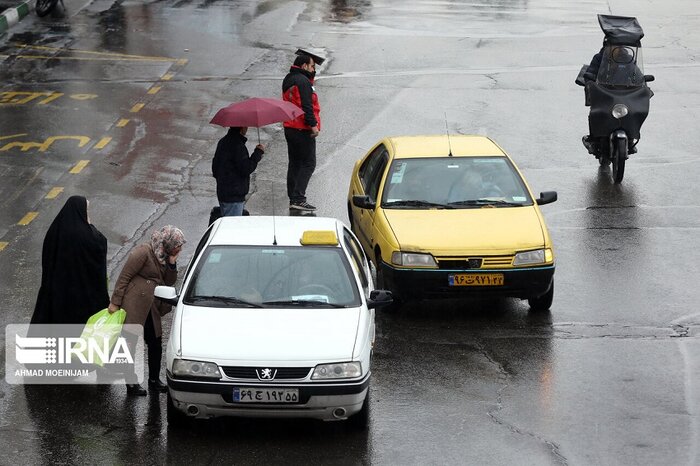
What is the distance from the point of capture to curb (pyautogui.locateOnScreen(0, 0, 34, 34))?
Result: 2773 centimetres

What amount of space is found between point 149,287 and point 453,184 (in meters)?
4.17

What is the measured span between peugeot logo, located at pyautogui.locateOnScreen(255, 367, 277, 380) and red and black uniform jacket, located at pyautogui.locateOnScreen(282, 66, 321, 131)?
7.20 metres

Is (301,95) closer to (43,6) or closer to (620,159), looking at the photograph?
(620,159)

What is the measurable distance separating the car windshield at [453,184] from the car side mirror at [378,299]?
283 centimetres

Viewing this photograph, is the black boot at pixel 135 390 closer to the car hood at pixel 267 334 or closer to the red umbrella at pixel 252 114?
the car hood at pixel 267 334

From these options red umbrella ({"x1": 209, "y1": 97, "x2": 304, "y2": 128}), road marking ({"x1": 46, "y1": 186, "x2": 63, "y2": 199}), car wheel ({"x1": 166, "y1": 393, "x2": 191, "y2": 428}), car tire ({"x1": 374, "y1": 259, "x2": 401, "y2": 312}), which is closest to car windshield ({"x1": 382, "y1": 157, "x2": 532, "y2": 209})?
car tire ({"x1": 374, "y1": 259, "x2": 401, "y2": 312})

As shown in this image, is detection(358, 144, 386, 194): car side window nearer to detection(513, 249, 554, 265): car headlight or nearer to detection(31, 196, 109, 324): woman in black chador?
detection(513, 249, 554, 265): car headlight

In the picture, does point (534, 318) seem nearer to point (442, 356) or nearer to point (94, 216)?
point (442, 356)

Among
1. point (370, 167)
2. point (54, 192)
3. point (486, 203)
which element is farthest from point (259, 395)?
point (54, 192)

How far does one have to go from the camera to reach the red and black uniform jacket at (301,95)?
15.7 metres

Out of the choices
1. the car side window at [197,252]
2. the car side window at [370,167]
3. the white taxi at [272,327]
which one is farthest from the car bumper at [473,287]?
the car side window at [370,167]

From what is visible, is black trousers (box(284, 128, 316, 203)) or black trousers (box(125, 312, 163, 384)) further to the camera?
black trousers (box(284, 128, 316, 203))

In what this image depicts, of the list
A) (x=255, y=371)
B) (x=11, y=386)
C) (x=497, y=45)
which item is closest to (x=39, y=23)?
(x=497, y=45)

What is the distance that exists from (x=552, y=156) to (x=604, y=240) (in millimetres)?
4059
